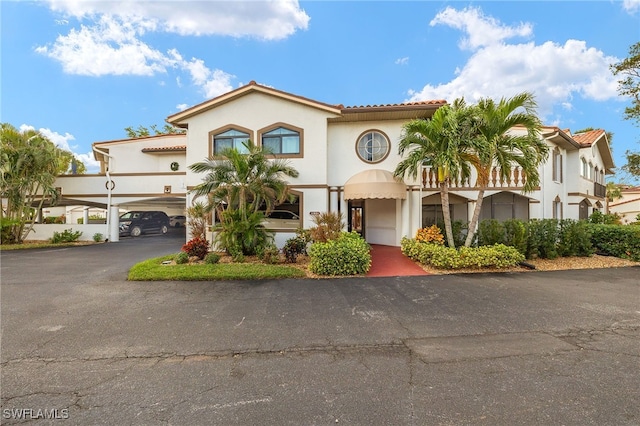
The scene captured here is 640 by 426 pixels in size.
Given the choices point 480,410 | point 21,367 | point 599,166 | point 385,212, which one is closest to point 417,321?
point 480,410

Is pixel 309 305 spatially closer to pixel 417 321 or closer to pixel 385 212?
pixel 417 321

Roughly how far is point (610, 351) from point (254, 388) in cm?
573

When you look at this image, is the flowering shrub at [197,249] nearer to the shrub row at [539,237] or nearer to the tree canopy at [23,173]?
the shrub row at [539,237]

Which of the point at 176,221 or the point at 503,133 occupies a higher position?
the point at 503,133

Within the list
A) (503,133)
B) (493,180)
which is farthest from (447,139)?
(493,180)

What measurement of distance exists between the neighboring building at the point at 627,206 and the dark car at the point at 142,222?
50.4 m

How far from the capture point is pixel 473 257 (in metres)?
10.7

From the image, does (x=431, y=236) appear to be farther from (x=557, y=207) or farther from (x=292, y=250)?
(x=557, y=207)

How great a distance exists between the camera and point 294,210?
47.0ft

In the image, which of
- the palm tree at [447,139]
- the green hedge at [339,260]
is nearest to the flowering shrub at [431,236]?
the palm tree at [447,139]

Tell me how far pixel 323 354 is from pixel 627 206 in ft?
164

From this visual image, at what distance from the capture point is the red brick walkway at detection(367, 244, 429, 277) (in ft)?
34.2

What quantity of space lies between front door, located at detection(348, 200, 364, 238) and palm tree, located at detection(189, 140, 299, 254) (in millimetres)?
6995

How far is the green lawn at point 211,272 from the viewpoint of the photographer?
9617mm
